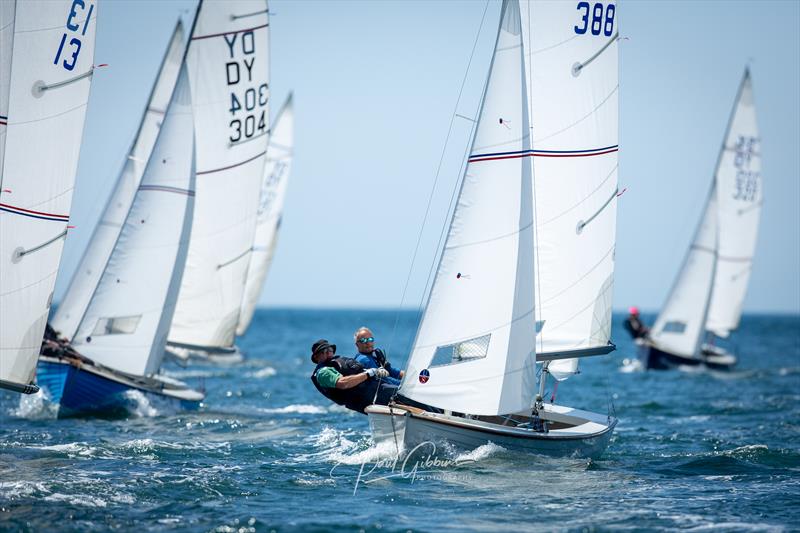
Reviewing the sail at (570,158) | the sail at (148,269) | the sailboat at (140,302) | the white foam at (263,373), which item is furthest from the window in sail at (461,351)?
the white foam at (263,373)

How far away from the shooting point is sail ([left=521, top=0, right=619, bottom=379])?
39.1ft

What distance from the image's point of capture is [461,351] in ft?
34.0

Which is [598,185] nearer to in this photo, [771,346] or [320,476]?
[320,476]

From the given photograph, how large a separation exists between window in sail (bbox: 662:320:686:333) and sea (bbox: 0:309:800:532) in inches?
492

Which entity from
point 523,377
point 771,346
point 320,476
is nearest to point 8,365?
point 320,476

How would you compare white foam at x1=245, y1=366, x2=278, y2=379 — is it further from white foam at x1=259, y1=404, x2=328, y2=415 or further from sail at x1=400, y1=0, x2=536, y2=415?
sail at x1=400, y1=0, x2=536, y2=415

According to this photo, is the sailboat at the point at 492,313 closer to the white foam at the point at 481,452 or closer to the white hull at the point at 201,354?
the white foam at the point at 481,452

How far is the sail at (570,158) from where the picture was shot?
11930 millimetres

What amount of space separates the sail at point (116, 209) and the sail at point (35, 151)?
7.53m

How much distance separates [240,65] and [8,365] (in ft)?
28.2

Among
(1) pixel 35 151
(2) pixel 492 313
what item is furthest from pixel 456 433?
(1) pixel 35 151

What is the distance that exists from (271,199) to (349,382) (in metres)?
19.5

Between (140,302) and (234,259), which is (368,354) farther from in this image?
(234,259)

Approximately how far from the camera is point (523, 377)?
10.4 metres
